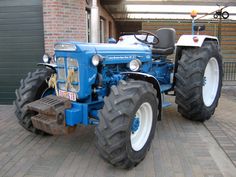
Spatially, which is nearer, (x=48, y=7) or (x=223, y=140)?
(x=223, y=140)

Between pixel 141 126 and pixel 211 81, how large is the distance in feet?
8.21

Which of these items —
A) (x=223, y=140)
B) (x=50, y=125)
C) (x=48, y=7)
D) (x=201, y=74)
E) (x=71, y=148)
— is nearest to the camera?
(x=50, y=125)

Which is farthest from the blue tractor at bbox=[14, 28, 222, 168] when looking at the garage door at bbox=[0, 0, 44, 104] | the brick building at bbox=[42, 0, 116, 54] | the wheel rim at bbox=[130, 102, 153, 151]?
the garage door at bbox=[0, 0, 44, 104]

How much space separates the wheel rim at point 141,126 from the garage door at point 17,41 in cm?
372

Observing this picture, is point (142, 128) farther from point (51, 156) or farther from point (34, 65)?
point (34, 65)

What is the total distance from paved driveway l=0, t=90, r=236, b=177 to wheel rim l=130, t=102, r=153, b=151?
26 cm

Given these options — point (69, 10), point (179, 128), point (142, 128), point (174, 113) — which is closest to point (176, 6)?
point (69, 10)

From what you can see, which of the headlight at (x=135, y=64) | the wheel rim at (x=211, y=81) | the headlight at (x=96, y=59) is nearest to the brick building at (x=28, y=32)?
the wheel rim at (x=211, y=81)

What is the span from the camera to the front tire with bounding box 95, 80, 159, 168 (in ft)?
9.87

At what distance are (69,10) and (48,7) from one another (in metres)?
0.50

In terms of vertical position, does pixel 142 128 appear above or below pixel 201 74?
below

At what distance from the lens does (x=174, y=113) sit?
5.72 meters

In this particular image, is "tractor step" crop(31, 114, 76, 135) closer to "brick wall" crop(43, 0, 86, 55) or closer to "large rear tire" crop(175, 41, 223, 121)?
"large rear tire" crop(175, 41, 223, 121)

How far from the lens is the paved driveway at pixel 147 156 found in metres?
3.29
